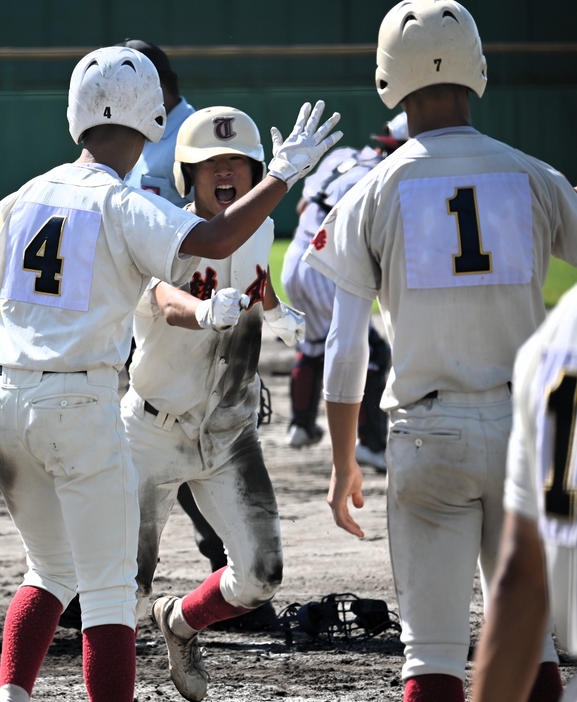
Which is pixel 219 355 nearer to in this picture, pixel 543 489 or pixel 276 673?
pixel 276 673

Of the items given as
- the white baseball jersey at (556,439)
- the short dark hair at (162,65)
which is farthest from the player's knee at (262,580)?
the short dark hair at (162,65)

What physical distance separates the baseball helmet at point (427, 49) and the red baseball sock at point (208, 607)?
1.79 m

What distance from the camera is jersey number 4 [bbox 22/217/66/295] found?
2.93 metres

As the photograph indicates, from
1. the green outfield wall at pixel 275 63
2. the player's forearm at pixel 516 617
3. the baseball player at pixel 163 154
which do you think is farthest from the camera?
the green outfield wall at pixel 275 63

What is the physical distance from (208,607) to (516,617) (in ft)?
7.48

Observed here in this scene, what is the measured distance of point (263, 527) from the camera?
12.2ft

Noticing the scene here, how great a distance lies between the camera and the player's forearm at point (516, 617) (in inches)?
63.8

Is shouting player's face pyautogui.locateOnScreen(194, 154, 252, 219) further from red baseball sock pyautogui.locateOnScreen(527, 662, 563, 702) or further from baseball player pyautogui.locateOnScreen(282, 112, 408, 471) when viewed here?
baseball player pyautogui.locateOnScreen(282, 112, 408, 471)

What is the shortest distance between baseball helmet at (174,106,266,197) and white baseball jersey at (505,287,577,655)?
2.38 m

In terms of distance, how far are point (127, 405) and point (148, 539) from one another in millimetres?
448

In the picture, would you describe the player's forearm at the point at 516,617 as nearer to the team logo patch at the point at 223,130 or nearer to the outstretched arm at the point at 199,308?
the outstretched arm at the point at 199,308

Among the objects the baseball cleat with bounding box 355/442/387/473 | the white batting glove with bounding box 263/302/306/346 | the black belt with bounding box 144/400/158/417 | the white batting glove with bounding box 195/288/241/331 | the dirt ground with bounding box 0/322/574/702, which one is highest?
the white batting glove with bounding box 195/288/241/331

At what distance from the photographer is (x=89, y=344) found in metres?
2.96

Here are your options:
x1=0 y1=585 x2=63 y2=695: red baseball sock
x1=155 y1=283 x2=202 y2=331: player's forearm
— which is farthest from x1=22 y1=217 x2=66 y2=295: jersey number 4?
x1=0 y1=585 x2=63 y2=695: red baseball sock
